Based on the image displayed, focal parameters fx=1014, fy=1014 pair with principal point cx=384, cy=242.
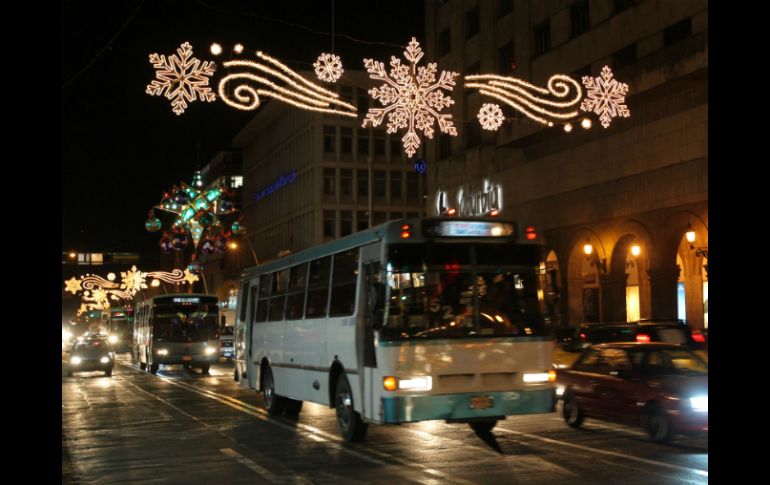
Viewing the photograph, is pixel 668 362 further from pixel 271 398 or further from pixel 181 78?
pixel 181 78

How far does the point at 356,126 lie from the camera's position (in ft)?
262

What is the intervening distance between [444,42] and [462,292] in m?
41.2

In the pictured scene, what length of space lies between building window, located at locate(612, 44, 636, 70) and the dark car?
71.4 feet

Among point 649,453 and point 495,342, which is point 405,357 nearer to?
point 495,342

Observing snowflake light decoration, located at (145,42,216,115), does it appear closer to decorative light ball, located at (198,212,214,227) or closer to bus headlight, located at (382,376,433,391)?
bus headlight, located at (382,376,433,391)

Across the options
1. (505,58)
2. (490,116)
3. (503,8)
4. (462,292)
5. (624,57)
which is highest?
(503,8)

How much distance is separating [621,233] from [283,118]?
178 ft

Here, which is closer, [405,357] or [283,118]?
[405,357]

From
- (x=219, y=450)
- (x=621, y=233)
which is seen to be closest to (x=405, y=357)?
(x=219, y=450)

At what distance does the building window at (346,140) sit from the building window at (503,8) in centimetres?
3383

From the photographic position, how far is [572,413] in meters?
16.3

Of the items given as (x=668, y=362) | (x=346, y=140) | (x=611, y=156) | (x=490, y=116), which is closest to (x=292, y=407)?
(x=668, y=362)

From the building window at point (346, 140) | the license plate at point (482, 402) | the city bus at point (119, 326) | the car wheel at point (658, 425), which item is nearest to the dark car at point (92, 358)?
the license plate at point (482, 402)

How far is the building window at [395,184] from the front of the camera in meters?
81.9
